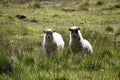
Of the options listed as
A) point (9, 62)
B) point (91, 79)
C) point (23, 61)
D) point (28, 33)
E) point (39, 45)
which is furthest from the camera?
point (28, 33)

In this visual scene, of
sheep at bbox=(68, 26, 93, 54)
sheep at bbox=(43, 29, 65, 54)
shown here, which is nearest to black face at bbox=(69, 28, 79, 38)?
sheep at bbox=(68, 26, 93, 54)

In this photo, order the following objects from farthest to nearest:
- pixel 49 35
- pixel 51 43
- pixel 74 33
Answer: pixel 51 43 → pixel 49 35 → pixel 74 33

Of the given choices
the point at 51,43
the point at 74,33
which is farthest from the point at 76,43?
the point at 51,43

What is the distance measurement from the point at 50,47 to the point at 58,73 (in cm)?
372

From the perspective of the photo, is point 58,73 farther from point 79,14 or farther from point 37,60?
point 79,14

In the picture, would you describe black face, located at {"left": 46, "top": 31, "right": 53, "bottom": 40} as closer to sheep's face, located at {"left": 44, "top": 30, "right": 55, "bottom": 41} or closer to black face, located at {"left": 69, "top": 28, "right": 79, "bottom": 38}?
sheep's face, located at {"left": 44, "top": 30, "right": 55, "bottom": 41}

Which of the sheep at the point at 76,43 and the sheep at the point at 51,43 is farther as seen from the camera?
the sheep at the point at 51,43

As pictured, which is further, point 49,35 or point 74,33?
point 49,35

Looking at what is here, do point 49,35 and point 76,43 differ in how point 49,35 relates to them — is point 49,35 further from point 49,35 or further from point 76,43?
point 76,43

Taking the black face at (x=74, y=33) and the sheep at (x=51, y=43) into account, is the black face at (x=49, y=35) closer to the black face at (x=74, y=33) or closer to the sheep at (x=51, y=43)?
the sheep at (x=51, y=43)

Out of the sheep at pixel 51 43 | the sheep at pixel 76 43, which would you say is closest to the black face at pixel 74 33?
the sheep at pixel 76 43

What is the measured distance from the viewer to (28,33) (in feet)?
55.7

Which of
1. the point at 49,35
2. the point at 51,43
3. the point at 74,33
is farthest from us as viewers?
the point at 51,43

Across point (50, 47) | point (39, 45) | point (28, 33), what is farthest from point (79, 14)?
point (50, 47)
